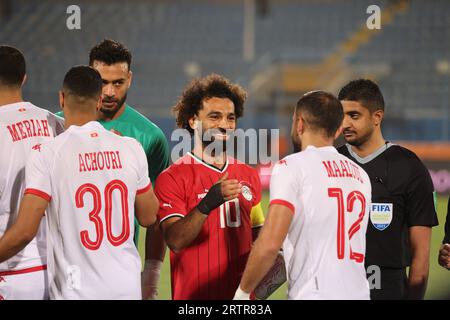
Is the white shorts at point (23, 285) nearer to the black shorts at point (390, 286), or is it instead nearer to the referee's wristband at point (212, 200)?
the referee's wristband at point (212, 200)

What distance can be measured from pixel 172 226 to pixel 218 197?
17.1 inches

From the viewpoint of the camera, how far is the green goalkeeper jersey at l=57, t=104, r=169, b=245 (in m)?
5.62

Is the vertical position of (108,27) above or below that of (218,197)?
above

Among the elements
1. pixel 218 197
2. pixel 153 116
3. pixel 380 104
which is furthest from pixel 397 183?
pixel 153 116

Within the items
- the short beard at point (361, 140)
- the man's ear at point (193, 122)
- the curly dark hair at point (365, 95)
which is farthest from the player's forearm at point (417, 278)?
the man's ear at point (193, 122)

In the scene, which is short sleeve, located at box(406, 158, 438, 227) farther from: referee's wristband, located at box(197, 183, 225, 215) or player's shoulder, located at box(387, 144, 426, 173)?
referee's wristband, located at box(197, 183, 225, 215)

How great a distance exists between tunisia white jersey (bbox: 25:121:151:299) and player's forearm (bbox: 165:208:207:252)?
32cm

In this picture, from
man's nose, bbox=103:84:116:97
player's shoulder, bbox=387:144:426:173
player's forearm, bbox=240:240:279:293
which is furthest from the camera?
man's nose, bbox=103:84:116:97

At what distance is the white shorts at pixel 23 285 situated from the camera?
4.38 m

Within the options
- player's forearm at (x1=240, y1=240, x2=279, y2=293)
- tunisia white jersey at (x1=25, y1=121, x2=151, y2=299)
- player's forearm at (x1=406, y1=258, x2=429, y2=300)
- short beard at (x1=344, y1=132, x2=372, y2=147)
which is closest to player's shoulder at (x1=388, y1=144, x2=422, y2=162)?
short beard at (x1=344, y1=132, x2=372, y2=147)

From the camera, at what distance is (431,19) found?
2505 cm

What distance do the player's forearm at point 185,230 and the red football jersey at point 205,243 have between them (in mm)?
172

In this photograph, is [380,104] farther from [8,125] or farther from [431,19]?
[431,19]

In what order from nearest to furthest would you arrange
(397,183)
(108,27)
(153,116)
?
1. (397,183)
2. (153,116)
3. (108,27)
